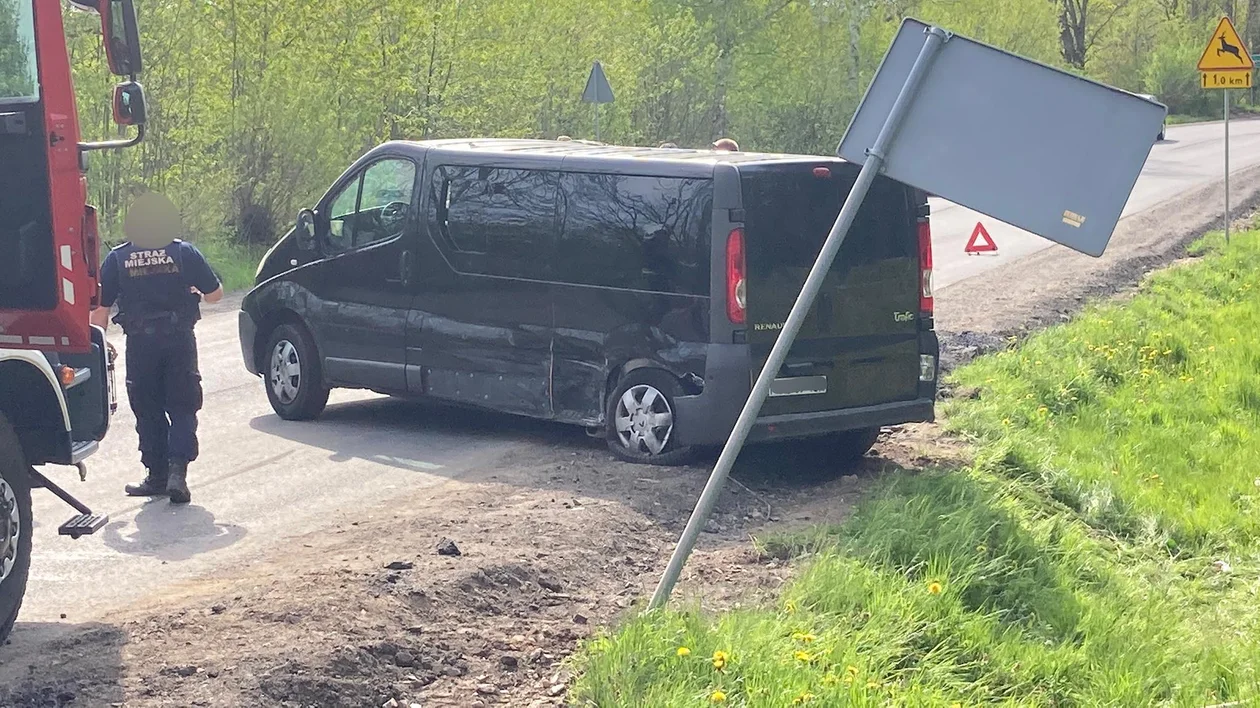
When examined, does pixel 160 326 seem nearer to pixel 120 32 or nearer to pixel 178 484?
pixel 178 484

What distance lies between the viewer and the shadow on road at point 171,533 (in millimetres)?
7371

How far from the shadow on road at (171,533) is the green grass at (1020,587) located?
262 centimetres

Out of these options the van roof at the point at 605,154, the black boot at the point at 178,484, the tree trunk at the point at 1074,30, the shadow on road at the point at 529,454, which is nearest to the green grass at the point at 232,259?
the shadow on road at the point at 529,454

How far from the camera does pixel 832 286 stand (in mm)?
8719

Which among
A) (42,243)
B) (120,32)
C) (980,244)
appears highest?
(120,32)

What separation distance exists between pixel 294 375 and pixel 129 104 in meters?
4.06

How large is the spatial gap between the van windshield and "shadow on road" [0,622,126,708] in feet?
7.05

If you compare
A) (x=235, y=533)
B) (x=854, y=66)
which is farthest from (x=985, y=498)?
(x=854, y=66)

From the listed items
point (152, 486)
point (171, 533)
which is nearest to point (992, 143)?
point (171, 533)

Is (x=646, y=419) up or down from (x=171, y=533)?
up

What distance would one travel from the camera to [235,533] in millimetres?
7664

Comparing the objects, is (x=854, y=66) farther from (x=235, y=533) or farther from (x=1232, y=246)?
(x=235, y=533)

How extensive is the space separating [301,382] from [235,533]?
124 inches

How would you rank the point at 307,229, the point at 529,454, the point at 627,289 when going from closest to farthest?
the point at 627,289, the point at 529,454, the point at 307,229
